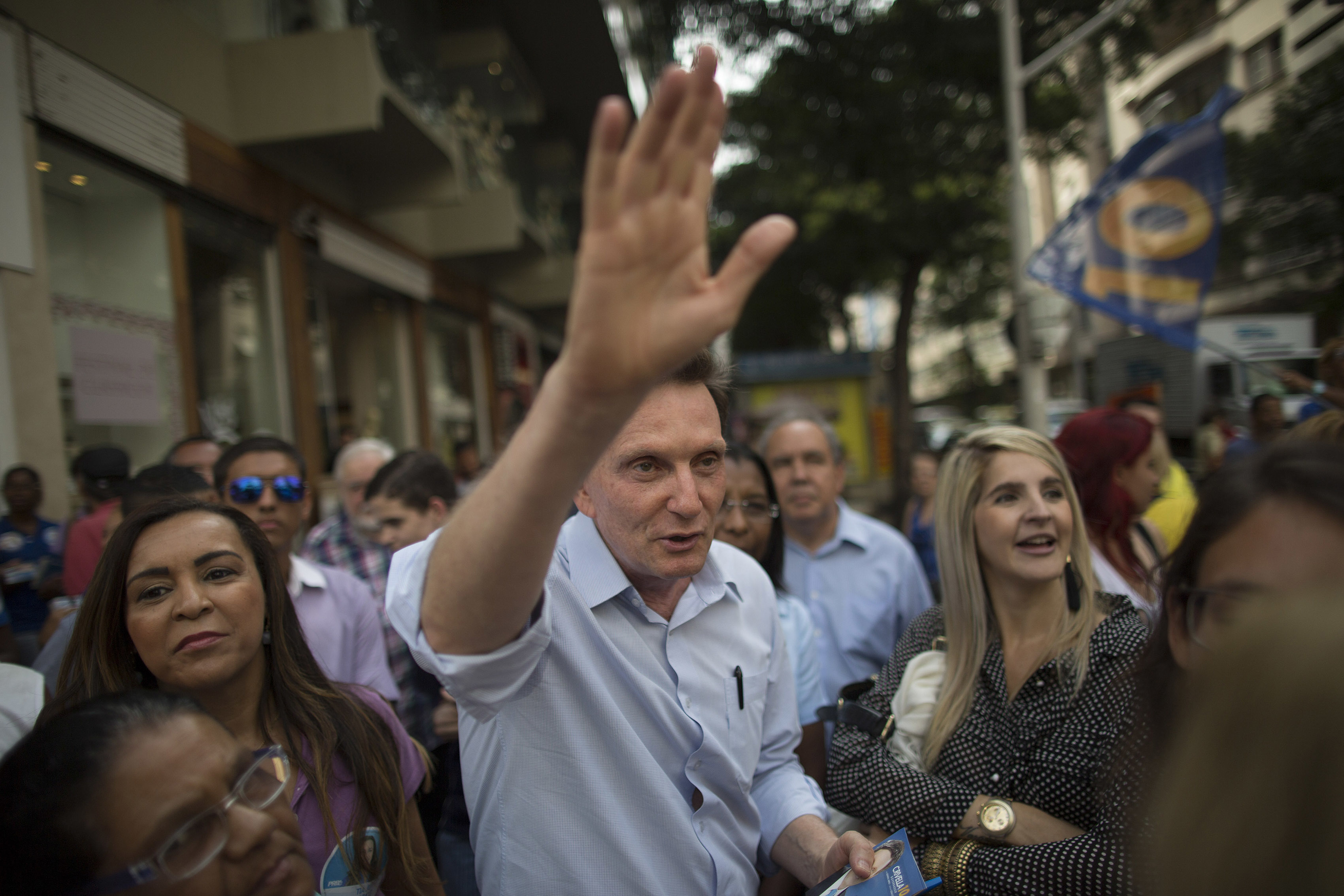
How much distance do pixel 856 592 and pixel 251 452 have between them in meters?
2.68

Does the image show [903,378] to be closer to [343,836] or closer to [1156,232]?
[1156,232]

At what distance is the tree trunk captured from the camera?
15023mm

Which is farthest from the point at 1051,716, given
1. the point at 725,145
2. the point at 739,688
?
the point at 725,145

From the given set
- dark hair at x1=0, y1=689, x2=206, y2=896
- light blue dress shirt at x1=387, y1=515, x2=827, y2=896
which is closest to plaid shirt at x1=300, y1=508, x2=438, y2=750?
light blue dress shirt at x1=387, y1=515, x2=827, y2=896

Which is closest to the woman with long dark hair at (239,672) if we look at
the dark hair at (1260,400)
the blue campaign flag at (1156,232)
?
the blue campaign flag at (1156,232)

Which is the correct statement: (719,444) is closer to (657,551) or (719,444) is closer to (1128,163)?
(657,551)

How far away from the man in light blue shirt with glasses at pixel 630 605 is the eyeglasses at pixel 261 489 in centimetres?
201

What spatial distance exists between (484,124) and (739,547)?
11761mm

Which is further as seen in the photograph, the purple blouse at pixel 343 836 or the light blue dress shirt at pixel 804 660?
the light blue dress shirt at pixel 804 660

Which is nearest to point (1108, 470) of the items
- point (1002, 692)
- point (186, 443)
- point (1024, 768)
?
point (1002, 692)

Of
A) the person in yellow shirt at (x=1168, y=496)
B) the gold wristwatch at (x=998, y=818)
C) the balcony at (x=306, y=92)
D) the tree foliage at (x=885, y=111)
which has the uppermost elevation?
the tree foliage at (x=885, y=111)

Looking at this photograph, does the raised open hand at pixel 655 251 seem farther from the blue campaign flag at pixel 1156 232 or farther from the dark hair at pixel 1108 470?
the blue campaign flag at pixel 1156 232

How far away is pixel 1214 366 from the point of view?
13070 mm

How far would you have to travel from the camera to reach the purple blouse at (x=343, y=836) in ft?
5.74
